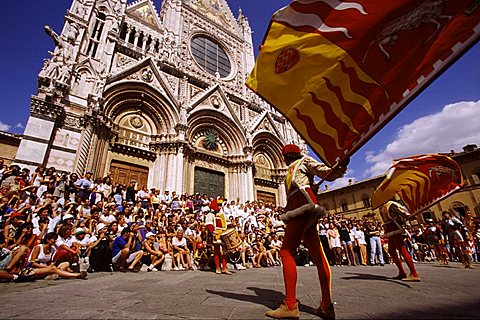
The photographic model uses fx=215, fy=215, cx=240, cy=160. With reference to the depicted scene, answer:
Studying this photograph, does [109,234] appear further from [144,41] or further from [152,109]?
[144,41]

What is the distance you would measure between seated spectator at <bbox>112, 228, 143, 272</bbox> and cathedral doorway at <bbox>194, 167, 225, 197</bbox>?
25.5ft

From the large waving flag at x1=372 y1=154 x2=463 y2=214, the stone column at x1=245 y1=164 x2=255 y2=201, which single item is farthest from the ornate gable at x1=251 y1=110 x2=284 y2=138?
the large waving flag at x1=372 y1=154 x2=463 y2=214

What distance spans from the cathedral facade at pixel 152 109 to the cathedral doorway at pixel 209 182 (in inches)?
2.9

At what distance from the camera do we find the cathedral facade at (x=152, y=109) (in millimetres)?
9531

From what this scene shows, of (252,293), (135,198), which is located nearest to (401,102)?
(252,293)

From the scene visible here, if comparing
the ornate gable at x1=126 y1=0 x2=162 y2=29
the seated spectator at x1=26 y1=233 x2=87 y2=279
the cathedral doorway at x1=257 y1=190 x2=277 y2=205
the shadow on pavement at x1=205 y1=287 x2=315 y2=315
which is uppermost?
the ornate gable at x1=126 y1=0 x2=162 y2=29

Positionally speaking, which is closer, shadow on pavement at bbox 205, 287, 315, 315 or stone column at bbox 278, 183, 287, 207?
shadow on pavement at bbox 205, 287, 315, 315

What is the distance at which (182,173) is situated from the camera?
41.2 ft

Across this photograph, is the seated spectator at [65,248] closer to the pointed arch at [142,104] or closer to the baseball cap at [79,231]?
the baseball cap at [79,231]

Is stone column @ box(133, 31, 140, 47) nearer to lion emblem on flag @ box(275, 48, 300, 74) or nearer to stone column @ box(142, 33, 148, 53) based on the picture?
stone column @ box(142, 33, 148, 53)

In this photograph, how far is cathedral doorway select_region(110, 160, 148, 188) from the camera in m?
11.5

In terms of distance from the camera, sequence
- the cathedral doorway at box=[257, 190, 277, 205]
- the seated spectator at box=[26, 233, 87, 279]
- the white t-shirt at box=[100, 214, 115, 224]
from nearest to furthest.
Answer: the seated spectator at box=[26, 233, 87, 279] < the white t-shirt at box=[100, 214, 115, 224] < the cathedral doorway at box=[257, 190, 277, 205]

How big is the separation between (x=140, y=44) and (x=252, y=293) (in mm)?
17864

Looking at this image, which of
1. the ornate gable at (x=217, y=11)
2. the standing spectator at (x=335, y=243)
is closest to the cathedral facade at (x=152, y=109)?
the ornate gable at (x=217, y=11)
